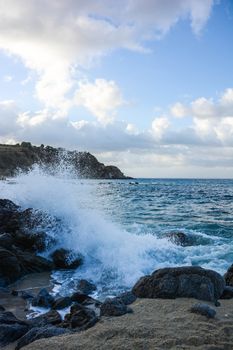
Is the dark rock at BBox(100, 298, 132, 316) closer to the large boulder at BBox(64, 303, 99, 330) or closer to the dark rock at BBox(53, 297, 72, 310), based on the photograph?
the large boulder at BBox(64, 303, 99, 330)

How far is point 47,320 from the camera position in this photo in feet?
23.9

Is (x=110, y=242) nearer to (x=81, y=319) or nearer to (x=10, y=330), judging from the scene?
(x=81, y=319)

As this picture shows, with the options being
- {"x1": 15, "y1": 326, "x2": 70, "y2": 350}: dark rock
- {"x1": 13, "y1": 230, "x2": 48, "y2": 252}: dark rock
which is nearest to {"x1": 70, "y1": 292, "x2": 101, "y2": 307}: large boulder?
{"x1": 15, "y1": 326, "x2": 70, "y2": 350}: dark rock

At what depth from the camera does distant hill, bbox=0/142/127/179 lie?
96.1m

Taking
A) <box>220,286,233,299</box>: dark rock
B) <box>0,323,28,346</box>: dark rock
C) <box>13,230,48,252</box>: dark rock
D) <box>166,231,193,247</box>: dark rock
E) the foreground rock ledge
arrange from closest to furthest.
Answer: the foreground rock ledge
<box>0,323,28,346</box>: dark rock
<box>220,286,233,299</box>: dark rock
<box>13,230,48,252</box>: dark rock
<box>166,231,193,247</box>: dark rock

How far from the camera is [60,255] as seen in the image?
13492 mm

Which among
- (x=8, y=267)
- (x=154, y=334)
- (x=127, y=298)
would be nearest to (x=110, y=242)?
(x=8, y=267)

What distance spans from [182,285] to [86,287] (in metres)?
3.24

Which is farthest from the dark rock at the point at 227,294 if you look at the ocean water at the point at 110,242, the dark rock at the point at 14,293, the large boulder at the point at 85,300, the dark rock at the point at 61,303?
the dark rock at the point at 14,293

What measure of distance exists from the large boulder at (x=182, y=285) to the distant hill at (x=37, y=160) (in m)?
55.4

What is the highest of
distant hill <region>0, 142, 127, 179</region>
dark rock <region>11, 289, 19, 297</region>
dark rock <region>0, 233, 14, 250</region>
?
distant hill <region>0, 142, 127, 179</region>

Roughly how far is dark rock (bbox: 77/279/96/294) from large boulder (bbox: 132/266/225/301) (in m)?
2.12

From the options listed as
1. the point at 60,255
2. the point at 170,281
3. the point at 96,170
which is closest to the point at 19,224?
the point at 60,255

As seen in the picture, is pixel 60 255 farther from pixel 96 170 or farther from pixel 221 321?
pixel 96 170
